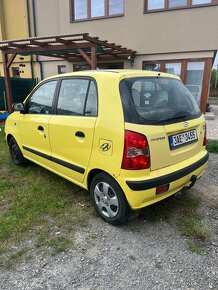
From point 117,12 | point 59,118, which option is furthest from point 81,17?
point 59,118

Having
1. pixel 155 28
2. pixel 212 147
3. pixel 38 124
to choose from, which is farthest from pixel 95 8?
pixel 38 124

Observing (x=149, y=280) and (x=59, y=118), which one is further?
(x=59, y=118)

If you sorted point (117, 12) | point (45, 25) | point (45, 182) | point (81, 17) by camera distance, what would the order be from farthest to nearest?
point (45, 25)
point (81, 17)
point (117, 12)
point (45, 182)

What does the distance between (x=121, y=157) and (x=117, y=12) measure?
9.74m

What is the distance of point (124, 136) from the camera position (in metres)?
2.32

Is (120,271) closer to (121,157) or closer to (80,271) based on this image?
(80,271)

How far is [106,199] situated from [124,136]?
85 cm

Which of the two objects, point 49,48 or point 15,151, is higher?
point 49,48

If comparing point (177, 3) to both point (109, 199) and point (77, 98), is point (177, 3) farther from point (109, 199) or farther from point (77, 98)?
point (109, 199)

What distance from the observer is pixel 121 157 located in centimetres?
236

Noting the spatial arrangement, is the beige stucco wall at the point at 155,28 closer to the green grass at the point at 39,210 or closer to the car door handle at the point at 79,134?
the green grass at the point at 39,210

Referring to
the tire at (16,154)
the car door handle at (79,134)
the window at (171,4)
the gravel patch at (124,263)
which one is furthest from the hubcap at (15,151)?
the window at (171,4)

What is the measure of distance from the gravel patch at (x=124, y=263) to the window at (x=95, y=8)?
994 centimetres

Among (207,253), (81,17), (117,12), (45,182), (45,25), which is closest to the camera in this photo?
(207,253)
